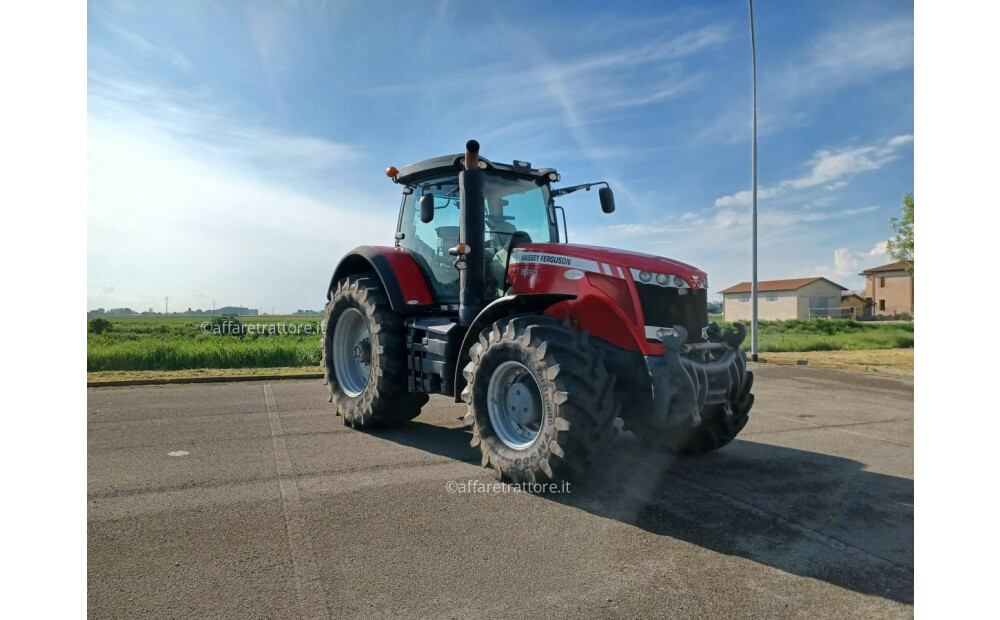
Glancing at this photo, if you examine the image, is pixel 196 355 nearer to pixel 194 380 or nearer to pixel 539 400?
pixel 194 380

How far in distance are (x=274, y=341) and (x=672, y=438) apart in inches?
507

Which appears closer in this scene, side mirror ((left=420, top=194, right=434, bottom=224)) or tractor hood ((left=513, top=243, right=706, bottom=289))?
tractor hood ((left=513, top=243, right=706, bottom=289))

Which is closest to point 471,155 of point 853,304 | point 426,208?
point 426,208

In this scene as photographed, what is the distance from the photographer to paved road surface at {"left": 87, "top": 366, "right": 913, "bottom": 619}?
298 cm

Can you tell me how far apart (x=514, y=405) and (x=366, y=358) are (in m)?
2.63

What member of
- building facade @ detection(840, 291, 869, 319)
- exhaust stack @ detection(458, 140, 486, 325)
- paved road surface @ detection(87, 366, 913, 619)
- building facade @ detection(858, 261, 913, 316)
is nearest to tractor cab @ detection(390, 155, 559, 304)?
exhaust stack @ detection(458, 140, 486, 325)

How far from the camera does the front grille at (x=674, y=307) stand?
4.95 meters

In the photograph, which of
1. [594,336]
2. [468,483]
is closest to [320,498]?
[468,483]

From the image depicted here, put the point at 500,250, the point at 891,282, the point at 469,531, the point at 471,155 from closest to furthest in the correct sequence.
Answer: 1. the point at 469,531
2. the point at 471,155
3. the point at 500,250
4. the point at 891,282

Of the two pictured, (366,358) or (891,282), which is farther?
(891,282)

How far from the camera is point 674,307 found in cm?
511

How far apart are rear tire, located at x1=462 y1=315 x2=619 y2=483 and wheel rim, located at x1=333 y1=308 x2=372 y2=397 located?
2.71 m

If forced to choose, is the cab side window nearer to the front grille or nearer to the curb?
the front grille

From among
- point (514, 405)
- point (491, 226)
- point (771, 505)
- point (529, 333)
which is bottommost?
point (771, 505)
